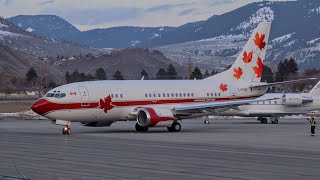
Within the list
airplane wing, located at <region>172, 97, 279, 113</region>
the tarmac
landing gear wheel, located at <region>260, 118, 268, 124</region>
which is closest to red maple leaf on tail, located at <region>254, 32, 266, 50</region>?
airplane wing, located at <region>172, 97, 279, 113</region>

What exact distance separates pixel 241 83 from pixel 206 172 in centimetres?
3052

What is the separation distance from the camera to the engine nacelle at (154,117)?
48.1m

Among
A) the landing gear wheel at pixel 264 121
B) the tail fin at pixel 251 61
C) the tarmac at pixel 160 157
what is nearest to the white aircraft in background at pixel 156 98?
the tail fin at pixel 251 61

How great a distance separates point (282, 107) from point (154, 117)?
2135 centimetres

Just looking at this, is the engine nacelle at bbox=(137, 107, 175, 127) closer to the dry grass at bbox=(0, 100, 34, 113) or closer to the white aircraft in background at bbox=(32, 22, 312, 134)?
the white aircraft in background at bbox=(32, 22, 312, 134)

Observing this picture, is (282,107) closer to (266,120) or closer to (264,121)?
(266,120)

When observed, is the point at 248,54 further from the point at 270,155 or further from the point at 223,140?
the point at 270,155

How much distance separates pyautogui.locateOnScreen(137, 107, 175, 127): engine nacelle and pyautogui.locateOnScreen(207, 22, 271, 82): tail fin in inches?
294

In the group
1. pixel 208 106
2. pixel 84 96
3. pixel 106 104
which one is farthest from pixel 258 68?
pixel 84 96

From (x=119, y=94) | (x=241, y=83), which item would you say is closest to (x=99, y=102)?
(x=119, y=94)

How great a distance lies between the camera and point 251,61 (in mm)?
55844

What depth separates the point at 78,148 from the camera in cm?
3522

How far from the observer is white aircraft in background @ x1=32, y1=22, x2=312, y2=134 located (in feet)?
154

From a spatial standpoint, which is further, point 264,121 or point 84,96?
point 264,121
